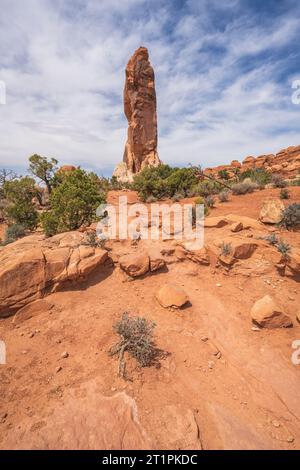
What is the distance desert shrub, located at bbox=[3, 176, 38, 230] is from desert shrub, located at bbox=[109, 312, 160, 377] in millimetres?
10192

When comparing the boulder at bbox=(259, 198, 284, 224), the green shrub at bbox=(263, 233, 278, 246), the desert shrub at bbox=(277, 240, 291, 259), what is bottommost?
the desert shrub at bbox=(277, 240, 291, 259)

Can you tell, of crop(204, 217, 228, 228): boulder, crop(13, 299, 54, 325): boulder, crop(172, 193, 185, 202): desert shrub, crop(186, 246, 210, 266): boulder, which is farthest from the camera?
crop(172, 193, 185, 202): desert shrub

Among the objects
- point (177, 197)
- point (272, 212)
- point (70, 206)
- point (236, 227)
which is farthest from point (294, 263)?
point (177, 197)

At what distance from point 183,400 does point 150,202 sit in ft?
44.1

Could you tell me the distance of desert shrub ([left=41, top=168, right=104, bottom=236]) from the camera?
8625mm

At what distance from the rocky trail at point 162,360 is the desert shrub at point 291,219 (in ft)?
3.59

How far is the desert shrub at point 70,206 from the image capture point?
8625 mm

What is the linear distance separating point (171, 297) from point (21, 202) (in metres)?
11.6

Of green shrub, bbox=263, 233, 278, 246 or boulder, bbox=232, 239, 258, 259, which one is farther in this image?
green shrub, bbox=263, 233, 278, 246

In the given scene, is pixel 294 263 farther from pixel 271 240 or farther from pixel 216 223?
pixel 216 223

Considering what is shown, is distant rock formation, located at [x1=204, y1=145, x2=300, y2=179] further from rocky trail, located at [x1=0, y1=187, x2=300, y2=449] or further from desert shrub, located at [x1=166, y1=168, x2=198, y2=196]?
rocky trail, located at [x1=0, y1=187, x2=300, y2=449]

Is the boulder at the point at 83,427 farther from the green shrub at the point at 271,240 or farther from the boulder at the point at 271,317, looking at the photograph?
the green shrub at the point at 271,240

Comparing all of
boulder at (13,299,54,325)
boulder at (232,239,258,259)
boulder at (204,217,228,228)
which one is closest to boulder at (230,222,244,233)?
boulder at (204,217,228,228)

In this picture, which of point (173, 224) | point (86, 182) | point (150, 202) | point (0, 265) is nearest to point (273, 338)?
point (173, 224)
